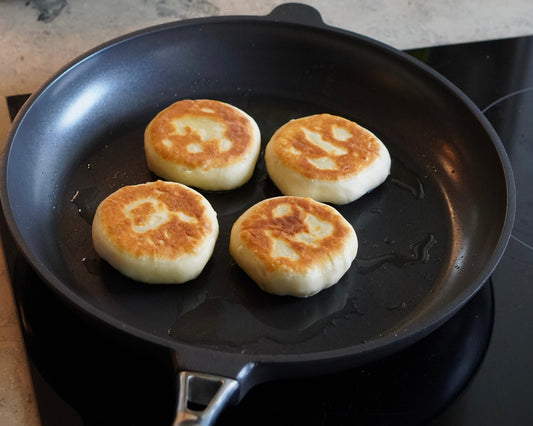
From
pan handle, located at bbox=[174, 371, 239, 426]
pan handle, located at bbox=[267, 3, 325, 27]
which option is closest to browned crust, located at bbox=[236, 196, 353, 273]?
pan handle, located at bbox=[174, 371, 239, 426]

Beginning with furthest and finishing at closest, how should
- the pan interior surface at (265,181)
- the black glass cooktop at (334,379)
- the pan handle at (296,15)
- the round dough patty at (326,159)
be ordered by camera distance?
1. the pan handle at (296,15)
2. the round dough patty at (326,159)
3. the pan interior surface at (265,181)
4. the black glass cooktop at (334,379)

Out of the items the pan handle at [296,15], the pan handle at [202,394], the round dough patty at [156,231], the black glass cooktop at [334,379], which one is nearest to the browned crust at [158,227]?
the round dough patty at [156,231]

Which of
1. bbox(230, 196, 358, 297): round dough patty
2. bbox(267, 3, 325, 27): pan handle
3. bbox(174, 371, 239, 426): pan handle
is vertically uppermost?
bbox(267, 3, 325, 27): pan handle

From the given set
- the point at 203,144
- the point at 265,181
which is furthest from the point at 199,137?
the point at 265,181

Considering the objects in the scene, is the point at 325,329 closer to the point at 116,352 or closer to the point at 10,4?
the point at 116,352

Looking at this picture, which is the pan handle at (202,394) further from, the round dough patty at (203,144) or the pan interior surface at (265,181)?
the round dough patty at (203,144)

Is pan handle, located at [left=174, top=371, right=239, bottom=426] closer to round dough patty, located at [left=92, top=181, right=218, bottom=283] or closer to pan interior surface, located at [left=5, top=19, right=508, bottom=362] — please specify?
pan interior surface, located at [left=5, top=19, right=508, bottom=362]
